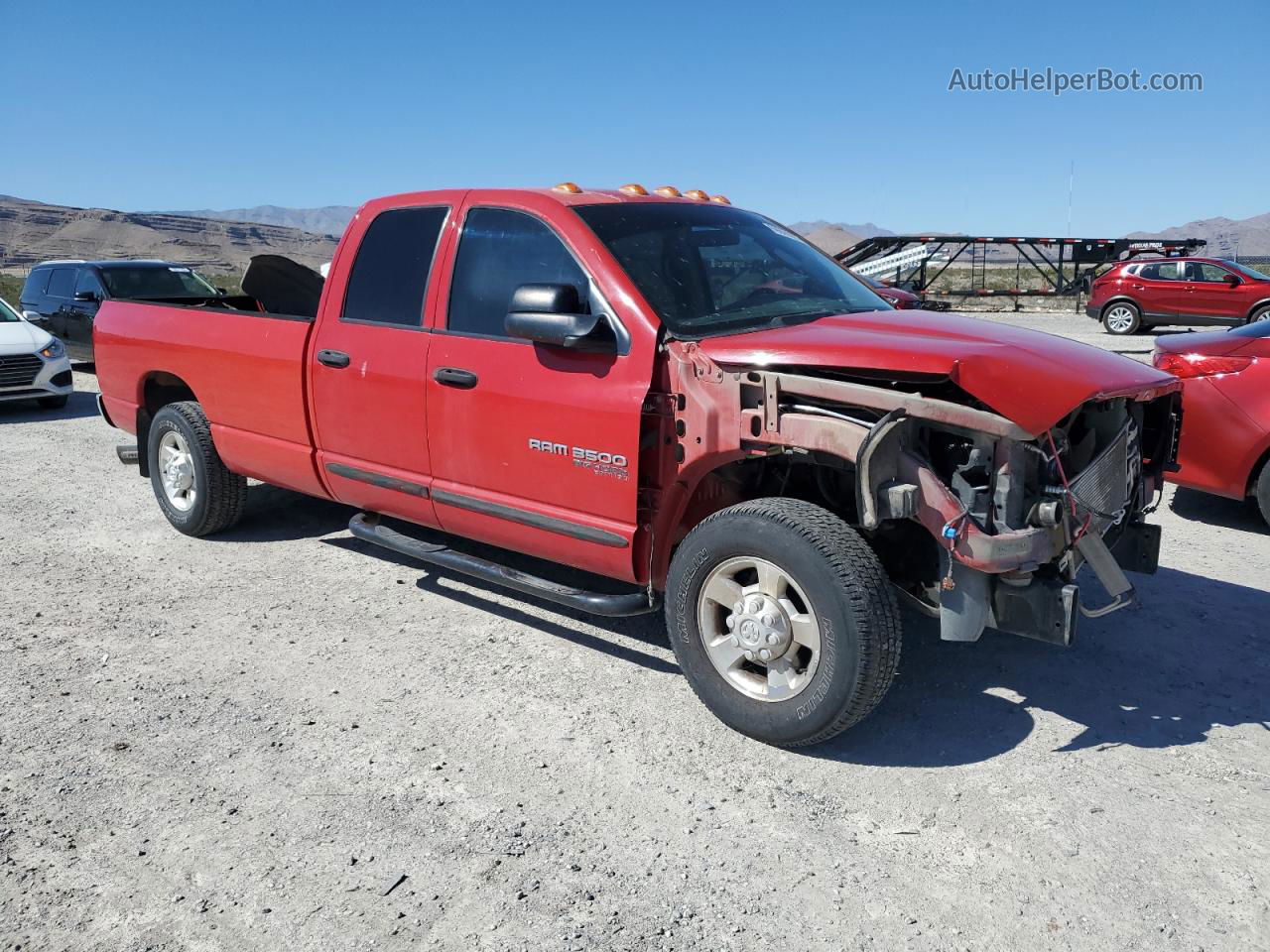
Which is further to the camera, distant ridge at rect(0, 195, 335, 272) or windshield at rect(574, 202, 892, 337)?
distant ridge at rect(0, 195, 335, 272)

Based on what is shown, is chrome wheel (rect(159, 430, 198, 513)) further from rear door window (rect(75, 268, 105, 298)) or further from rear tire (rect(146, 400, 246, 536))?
rear door window (rect(75, 268, 105, 298))

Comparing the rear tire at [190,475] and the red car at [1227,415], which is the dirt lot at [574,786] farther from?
the red car at [1227,415]

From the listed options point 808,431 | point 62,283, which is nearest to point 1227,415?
point 808,431

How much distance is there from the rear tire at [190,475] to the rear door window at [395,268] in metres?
A: 1.60

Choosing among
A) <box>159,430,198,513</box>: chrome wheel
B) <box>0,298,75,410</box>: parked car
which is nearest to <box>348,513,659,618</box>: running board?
<box>159,430,198,513</box>: chrome wheel

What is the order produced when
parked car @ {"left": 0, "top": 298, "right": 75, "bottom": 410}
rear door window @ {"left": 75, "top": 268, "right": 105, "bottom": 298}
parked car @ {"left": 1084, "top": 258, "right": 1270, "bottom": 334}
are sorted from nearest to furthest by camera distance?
1. parked car @ {"left": 0, "top": 298, "right": 75, "bottom": 410}
2. rear door window @ {"left": 75, "top": 268, "right": 105, "bottom": 298}
3. parked car @ {"left": 1084, "top": 258, "right": 1270, "bottom": 334}

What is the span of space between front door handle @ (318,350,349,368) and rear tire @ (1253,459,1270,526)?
5.36 metres

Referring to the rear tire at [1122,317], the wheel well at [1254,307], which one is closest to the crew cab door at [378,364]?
the wheel well at [1254,307]

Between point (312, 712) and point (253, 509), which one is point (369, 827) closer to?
point (312, 712)

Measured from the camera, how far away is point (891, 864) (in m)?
2.95

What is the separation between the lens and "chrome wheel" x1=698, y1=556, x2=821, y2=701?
349cm

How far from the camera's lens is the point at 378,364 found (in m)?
4.71

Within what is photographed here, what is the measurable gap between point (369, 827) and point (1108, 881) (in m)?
2.19

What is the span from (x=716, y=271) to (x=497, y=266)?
3.14ft
